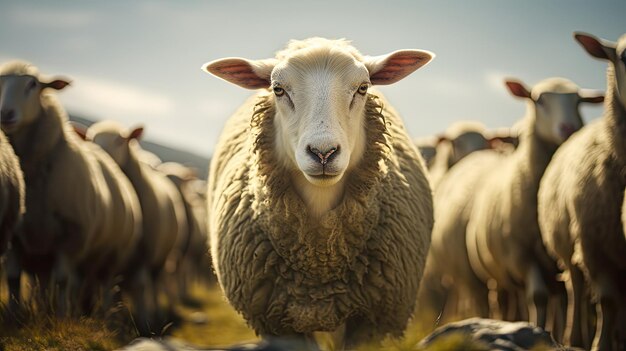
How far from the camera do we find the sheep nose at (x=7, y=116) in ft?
19.3

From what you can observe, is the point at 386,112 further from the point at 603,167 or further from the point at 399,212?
the point at 603,167

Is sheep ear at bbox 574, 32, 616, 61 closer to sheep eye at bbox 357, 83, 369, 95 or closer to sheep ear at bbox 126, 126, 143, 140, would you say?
sheep eye at bbox 357, 83, 369, 95

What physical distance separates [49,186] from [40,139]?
0.43 m

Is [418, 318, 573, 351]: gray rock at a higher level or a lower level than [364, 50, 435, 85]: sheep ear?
lower

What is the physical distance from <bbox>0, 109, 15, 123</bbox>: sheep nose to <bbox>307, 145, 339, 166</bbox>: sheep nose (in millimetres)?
3412

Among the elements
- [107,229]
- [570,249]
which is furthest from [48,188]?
[570,249]

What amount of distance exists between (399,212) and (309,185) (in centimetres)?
70

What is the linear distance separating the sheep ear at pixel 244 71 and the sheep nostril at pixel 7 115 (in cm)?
255

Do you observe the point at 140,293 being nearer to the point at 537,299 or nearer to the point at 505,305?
the point at 505,305

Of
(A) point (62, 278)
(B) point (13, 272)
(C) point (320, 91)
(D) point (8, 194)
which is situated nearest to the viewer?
(C) point (320, 91)

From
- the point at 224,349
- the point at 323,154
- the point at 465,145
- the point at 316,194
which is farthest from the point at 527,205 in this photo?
the point at 465,145

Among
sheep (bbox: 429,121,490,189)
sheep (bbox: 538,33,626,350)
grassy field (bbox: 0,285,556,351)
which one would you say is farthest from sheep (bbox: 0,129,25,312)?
sheep (bbox: 429,121,490,189)

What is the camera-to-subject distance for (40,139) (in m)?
6.33

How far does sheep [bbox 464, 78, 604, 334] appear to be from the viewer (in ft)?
21.2
